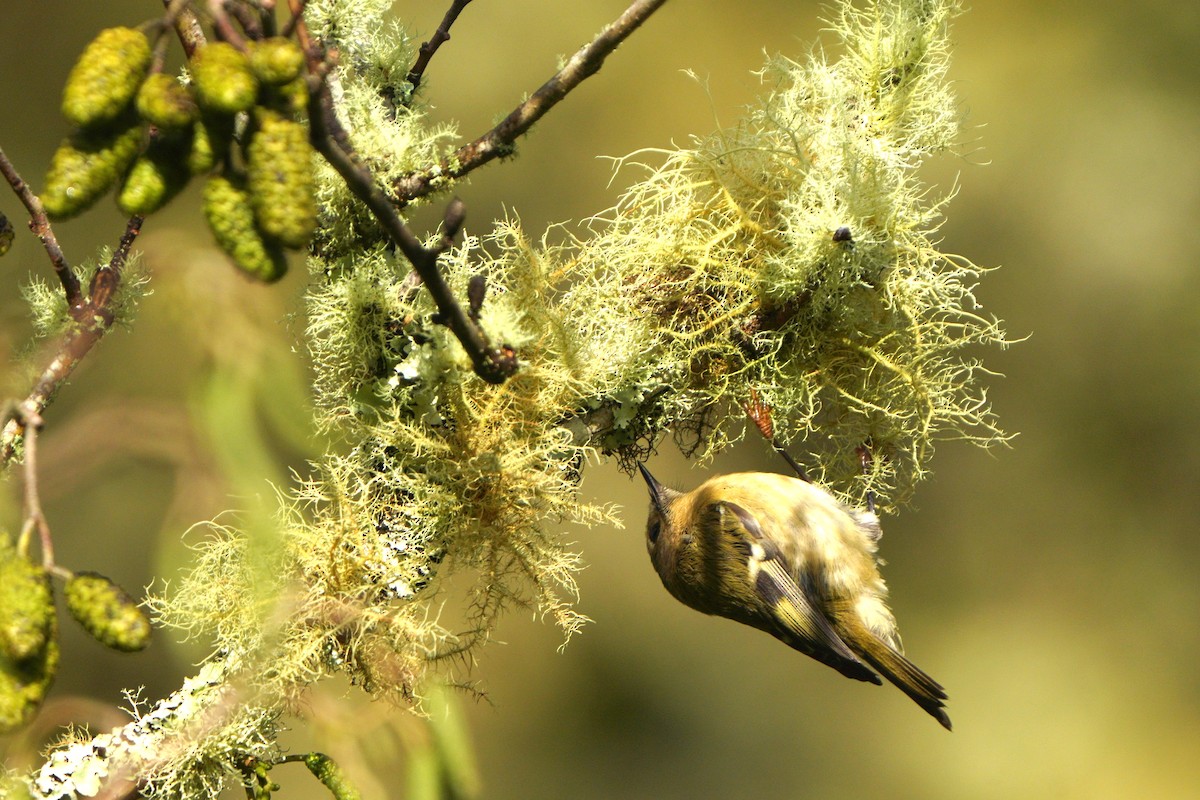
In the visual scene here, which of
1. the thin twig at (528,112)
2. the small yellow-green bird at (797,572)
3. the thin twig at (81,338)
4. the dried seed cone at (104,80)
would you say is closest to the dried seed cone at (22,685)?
the thin twig at (81,338)

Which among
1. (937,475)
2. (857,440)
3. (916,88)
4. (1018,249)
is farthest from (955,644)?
(916,88)

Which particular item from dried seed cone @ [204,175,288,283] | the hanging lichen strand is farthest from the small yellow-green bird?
dried seed cone @ [204,175,288,283]

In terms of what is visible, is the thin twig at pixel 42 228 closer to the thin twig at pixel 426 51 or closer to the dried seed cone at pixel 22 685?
the dried seed cone at pixel 22 685

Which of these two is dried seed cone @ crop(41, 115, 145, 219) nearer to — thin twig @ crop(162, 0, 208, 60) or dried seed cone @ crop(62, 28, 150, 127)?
dried seed cone @ crop(62, 28, 150, 127)

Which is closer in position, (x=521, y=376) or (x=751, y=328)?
(x=521, y=376)

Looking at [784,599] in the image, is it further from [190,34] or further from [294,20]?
[294,20]

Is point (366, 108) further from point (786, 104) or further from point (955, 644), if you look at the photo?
point (955, 644)
